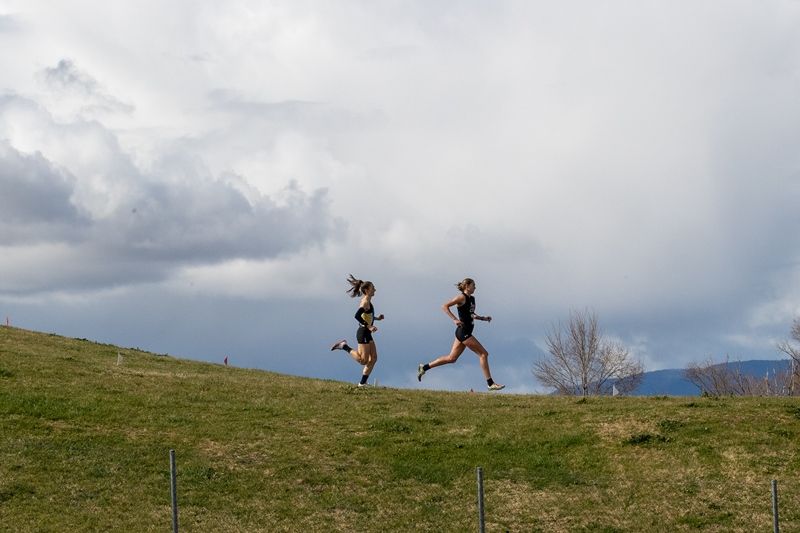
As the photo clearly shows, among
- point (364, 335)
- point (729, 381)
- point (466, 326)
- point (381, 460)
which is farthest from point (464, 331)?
point (729, 381)

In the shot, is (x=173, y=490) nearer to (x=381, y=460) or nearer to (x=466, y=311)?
(x=381, y=460)

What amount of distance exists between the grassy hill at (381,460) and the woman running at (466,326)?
1.40m

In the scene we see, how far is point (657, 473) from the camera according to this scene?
93.4 feet

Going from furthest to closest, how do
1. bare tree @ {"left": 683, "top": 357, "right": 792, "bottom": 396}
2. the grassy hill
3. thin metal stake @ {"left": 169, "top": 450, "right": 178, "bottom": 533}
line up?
bare tree @ {"left": 683, "top": 357, "right": 792, "bottom": 396}, the grassy hill, thin metal stake @ {"left": 169, "top": 450, "right": 178, "bottom": 533}

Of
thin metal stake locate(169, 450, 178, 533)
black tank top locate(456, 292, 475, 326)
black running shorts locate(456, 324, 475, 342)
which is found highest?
black tank top locate(456, 292, 475, 326)

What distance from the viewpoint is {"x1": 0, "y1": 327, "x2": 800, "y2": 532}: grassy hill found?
25.7 metres

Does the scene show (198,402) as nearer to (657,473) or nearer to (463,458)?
(463,458)

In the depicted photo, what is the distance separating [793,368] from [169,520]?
77.5 metres

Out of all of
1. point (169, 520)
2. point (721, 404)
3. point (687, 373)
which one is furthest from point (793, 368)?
point (169, 520)

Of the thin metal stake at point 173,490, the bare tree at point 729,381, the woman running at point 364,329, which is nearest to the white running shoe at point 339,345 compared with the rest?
the woman running at point 364,329

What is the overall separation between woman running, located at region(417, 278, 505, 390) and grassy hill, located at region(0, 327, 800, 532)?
1400 millimetres

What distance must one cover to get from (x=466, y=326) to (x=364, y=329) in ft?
11.8

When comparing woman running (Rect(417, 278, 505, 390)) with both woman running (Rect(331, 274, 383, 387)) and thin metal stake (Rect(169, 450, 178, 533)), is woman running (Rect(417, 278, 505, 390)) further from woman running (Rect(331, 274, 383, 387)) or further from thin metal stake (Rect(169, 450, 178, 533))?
thin metal stake (Rect(169, 450, 178, 533))

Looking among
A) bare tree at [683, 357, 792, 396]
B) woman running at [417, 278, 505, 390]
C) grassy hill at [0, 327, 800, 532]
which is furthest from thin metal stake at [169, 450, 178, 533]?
bare tree at [683, 357, 792, 396]
